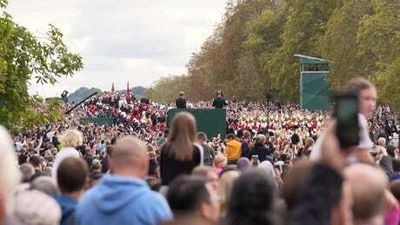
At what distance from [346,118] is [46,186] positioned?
2657 mm

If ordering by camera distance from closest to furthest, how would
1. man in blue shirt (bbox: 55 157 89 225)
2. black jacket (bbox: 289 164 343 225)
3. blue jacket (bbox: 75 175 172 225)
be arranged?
black jacket (bbox: 289 164 343 225) → blue jacket (bbox: 75 175 172 225) → man in blue shirt (bbox: 55 157 89 225)

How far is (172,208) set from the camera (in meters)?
7.32

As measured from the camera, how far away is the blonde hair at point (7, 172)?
6023 millimetres

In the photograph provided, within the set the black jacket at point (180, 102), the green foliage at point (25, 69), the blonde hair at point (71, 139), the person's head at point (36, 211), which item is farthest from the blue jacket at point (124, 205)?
the black jacket at point (180, 102)

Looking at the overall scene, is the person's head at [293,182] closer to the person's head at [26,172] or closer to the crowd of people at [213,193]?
the crowd of people at [213,193]

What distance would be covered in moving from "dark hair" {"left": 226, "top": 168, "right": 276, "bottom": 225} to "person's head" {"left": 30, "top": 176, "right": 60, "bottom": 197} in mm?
2097

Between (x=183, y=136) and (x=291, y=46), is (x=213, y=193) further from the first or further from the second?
(x=291, y=46)

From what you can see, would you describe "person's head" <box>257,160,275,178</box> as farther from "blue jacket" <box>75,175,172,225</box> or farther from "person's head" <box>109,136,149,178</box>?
"person's head" <box>109,136,149,178</box>

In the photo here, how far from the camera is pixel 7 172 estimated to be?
19.9 feet

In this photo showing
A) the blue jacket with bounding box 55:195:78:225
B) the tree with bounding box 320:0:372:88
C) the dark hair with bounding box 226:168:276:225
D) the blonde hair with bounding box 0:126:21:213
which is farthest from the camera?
the tree with bounding box 320:0:372:88

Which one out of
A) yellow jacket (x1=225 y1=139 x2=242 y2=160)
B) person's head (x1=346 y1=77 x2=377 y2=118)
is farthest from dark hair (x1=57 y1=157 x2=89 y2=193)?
yellow jacket (x1=225 y1=139 x2=242 y2=160)

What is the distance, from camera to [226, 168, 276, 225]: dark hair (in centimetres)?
685

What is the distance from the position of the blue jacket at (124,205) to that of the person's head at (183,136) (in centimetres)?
278

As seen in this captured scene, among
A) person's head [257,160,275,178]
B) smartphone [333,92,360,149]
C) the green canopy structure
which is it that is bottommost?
the green canopy structure
